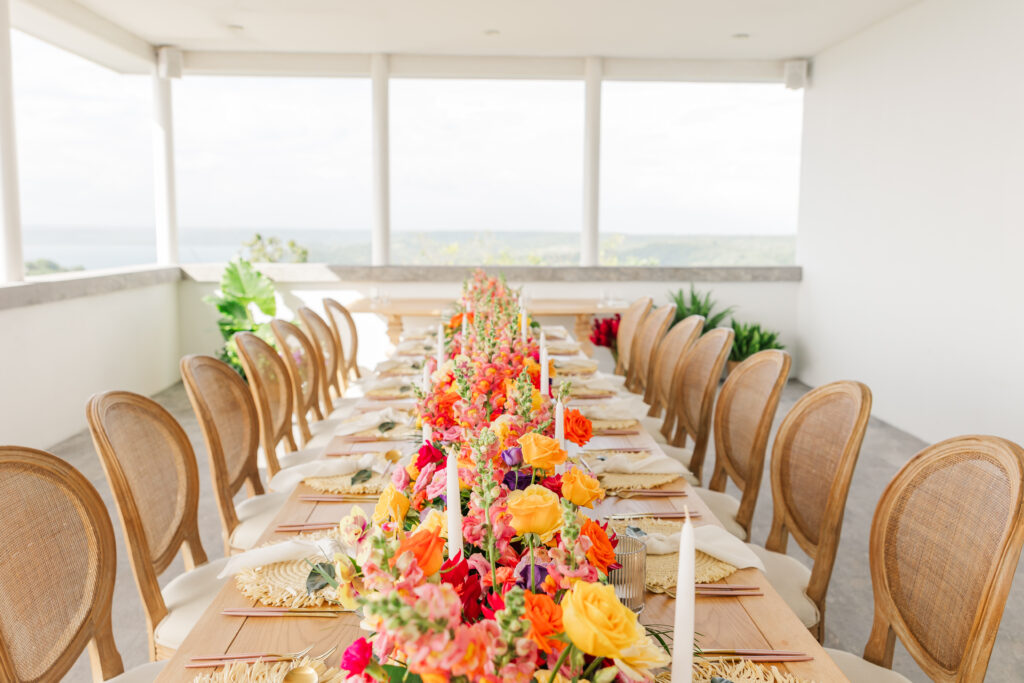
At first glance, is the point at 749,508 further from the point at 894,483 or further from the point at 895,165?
the point at 895,165

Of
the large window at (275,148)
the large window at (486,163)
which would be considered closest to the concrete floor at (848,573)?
the large window at (486,163)

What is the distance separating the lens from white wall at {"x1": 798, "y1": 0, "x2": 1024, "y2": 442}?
4270mm

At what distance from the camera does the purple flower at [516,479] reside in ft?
3.98

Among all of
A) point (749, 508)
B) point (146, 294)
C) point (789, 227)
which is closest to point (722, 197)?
point (789, 227)

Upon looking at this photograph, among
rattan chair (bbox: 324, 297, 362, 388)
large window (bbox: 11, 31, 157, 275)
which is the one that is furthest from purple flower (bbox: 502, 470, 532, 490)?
large window (bbox: 11, 31, 157, 275)

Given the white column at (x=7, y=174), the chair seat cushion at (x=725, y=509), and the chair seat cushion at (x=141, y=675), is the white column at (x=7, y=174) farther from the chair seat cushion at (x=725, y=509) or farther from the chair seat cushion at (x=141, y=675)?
the chair seat cushion at (x=725, y=509)

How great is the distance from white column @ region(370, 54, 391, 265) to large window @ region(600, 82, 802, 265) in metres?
22.8

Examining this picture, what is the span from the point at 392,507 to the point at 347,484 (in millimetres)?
1103

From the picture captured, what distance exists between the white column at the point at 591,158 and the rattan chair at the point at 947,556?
544 centimetres

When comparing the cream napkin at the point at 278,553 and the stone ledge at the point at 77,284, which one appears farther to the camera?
the stone ledge at the point at 77,284

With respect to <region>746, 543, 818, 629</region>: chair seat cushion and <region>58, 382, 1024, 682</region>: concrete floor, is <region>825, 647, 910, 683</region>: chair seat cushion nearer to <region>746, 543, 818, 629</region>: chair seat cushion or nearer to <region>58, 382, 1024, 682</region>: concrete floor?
<region>746, 543, 818, 629</region>: chair seat cushion

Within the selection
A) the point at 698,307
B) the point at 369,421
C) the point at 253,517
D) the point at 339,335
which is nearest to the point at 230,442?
the point at 253,517

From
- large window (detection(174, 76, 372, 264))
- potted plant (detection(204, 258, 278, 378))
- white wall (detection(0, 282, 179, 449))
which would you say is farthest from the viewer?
large window (detection(174, 76, 372, 264))

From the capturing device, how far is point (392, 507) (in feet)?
2.99
